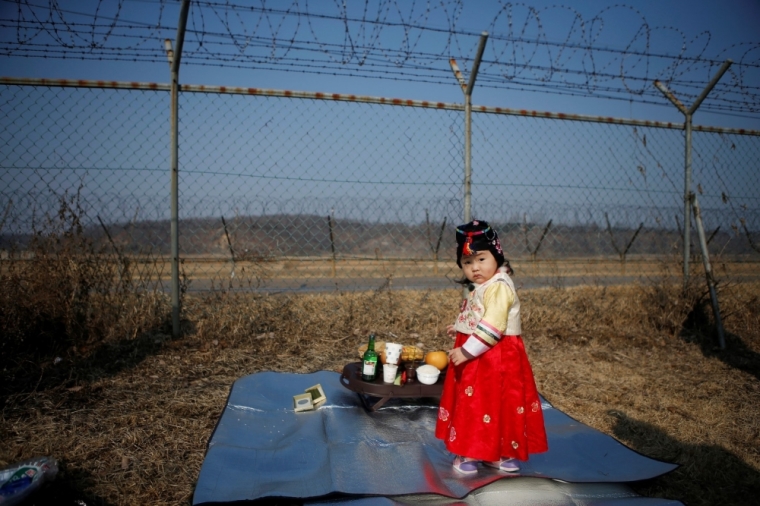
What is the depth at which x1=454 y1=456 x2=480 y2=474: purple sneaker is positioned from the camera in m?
3.01

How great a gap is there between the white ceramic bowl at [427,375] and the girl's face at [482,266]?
3.33 ft

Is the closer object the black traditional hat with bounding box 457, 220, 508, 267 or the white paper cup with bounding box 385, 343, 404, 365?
the black traditional hat with bounding box 457, 220, 508, 267

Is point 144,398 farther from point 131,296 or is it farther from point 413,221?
point 413,221

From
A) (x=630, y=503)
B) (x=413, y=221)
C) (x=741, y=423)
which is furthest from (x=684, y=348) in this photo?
(x=413, y=221)

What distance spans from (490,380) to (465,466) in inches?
21.1

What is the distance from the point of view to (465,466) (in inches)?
119

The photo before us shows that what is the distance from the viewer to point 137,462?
3.11m

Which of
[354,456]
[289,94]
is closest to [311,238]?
[289,94]

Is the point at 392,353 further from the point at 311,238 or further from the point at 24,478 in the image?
the point at 311,238

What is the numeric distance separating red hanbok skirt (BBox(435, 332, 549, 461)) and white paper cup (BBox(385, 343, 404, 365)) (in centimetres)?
80

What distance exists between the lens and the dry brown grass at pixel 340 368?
3.14m

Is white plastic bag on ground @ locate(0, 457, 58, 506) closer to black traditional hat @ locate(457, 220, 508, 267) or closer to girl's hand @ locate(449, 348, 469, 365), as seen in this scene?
girl's hand @ locate(449, 348, 469, 365)

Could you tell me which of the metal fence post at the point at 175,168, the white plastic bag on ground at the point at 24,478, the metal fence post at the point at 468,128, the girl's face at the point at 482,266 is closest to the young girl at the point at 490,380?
the girl's face at the point at 482,266

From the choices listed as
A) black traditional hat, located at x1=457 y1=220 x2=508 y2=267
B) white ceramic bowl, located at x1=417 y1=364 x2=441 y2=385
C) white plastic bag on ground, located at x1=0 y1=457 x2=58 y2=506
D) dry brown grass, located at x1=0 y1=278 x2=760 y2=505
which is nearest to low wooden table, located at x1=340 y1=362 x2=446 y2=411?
white ceramic bowl, located at x1=417 y1=364 x2=441 y2=385
